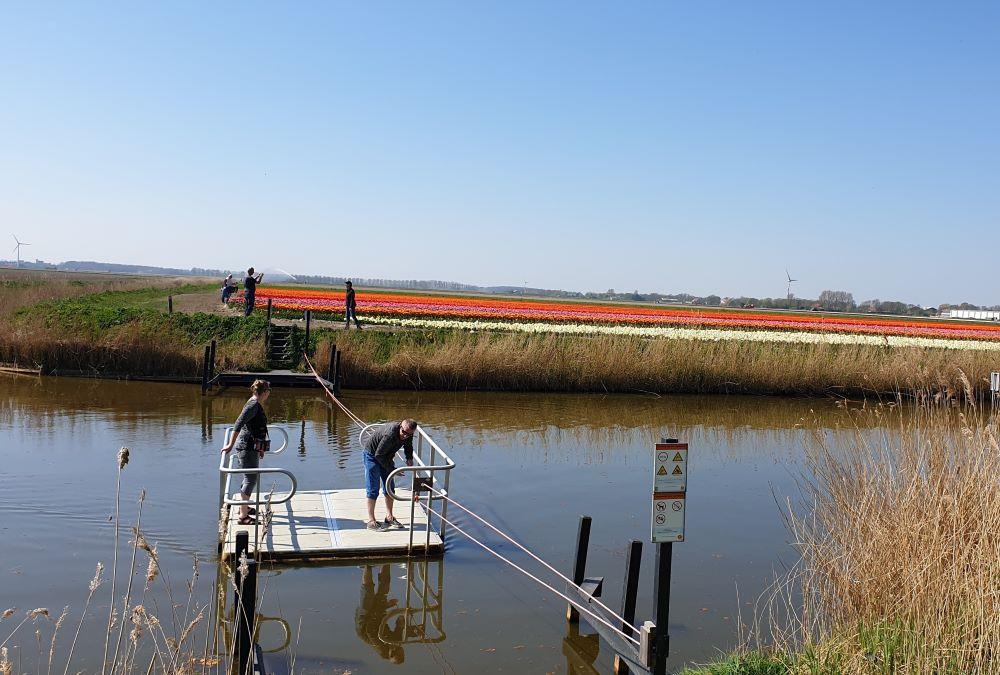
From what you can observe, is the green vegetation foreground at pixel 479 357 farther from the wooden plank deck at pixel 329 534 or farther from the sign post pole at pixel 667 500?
the sign post pole at pixel 667 500

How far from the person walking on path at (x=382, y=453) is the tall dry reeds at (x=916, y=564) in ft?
15.3

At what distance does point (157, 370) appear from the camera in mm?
25688

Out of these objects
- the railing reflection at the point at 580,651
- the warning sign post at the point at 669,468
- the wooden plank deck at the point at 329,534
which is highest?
the warning sign post at the point at 669,468

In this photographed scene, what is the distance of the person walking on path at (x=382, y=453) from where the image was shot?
1010cm

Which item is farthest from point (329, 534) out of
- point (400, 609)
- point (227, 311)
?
point (227, 311)

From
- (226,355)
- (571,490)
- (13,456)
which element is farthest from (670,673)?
(226,355)

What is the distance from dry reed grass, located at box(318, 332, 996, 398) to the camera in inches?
1014

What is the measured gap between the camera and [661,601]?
6.41 meters

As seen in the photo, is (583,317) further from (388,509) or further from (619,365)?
(388,509)

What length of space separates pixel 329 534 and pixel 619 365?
17764 millimetres

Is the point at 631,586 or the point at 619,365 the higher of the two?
the point at 619,365

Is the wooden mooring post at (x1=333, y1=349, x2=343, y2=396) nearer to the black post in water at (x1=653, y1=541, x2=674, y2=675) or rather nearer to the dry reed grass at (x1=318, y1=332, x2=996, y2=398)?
the dry reed grass at (x1=318, y1=332, x2=996, y2=398)

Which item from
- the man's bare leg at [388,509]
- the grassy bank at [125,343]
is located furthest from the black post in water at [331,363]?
the man's bare leg at [388,509]

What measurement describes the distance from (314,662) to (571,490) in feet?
23.9
